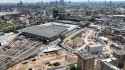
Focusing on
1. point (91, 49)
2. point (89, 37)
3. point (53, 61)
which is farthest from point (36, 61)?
point (89, 37)

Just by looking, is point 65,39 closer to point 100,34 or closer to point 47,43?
point 47,43

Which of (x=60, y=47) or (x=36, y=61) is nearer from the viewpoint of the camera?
(x=36, y=61)

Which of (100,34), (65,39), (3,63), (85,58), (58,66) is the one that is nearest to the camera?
(85,58)

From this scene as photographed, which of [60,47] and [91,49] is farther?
[60,47]

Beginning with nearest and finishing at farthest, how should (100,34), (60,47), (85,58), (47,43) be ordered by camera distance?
(85,58), (60,47), (47,43), (100,34)

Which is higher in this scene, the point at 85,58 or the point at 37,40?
the point at 85,58

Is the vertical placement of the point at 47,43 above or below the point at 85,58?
below

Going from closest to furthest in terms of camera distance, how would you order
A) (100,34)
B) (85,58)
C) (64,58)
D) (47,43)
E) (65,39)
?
(85,58)
(64,58)
(47,43)
(65,39)
(100,34)

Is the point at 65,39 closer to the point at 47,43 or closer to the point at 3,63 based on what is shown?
the point at 47,43

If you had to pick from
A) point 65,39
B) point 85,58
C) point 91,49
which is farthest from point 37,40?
point 85,58
